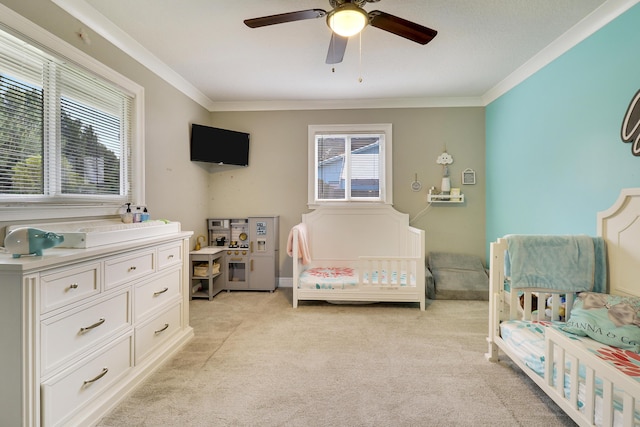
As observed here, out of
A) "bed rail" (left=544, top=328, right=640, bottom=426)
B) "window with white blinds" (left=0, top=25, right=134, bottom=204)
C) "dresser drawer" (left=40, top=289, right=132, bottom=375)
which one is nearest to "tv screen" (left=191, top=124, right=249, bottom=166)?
"window with white blinds" (left=0, top=25, right=134, bottom=204)

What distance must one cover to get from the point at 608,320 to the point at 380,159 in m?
2.82

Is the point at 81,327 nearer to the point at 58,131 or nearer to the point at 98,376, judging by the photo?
the point at 98,376

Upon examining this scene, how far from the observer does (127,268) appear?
1727mm

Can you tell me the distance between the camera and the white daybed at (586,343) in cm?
109

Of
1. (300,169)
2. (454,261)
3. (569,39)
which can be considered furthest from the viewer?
(300,169)

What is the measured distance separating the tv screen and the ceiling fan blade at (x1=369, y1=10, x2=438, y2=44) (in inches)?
103

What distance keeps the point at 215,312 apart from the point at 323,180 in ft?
7.07

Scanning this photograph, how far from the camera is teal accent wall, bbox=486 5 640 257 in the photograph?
1900mm

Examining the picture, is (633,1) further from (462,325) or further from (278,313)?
(278,313)

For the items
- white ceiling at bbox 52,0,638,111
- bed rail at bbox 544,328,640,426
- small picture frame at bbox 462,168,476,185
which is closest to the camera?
bed rail at bbox 544,328,640,426

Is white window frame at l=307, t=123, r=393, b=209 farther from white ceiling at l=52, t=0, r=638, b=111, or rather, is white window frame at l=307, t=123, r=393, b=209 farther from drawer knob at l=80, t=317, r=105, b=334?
drawer knob at l=80, t=317, r=105, b=334

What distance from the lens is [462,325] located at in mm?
2666

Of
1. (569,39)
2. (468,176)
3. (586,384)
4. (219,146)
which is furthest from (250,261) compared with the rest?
(569,39)

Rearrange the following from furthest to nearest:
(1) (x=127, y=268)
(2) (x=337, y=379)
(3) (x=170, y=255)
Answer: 1. (3) (x=170, y=255)
2. (2) (x=337, y=379)
3. (1) (x=127, y=268)
